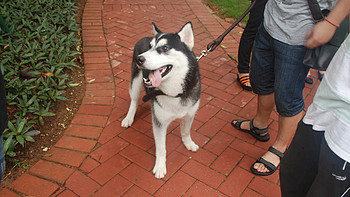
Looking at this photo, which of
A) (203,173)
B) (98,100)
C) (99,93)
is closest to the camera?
(203,173)

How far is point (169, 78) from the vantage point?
2.17m

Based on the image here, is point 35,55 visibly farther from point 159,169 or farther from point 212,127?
point 212,127

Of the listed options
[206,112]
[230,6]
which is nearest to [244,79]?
[206,112]

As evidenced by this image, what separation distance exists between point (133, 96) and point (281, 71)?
5.46 feet

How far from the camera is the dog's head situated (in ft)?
6.68

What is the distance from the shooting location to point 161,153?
2.52 meters

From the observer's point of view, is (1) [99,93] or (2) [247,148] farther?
(1) [99,93]

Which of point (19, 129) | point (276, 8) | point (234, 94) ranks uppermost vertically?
point (276, 8)

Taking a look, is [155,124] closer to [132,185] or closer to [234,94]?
[132,185]

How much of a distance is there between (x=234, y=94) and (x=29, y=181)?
8.85 feet

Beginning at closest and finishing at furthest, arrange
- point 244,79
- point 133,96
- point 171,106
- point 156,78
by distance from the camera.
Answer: point 156,78
point 171,106
point 133,96
point 244,79

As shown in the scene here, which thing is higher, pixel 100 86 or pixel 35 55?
pixel 35 55

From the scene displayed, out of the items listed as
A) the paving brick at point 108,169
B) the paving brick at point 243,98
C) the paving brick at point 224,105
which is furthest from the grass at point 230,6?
the paving brick at point 108,169

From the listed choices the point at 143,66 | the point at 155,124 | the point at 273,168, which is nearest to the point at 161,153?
the point at 155,124
